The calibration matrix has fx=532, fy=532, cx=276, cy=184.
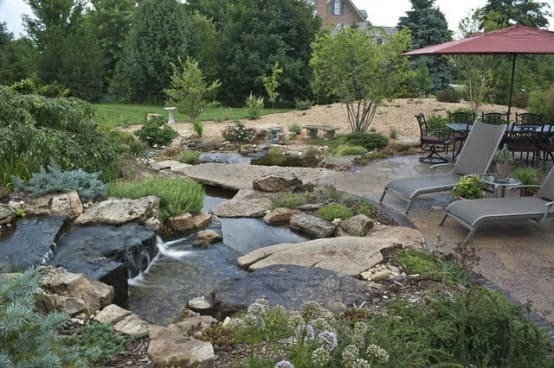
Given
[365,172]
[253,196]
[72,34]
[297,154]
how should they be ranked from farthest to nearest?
[72,34] → [297,154] → [365,172] → [253,196]

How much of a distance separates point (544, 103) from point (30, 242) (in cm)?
1141

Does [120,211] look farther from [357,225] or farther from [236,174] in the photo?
[236,174]

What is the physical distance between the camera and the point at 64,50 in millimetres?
22078

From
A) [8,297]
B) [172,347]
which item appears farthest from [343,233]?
[8,297]

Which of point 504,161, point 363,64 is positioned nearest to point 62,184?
point 504,161

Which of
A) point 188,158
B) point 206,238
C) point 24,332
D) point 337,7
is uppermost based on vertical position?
point 337,7

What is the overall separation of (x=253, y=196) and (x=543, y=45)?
185 inches

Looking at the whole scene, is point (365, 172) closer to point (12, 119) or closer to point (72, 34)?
point (12, 119)

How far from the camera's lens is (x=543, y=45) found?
7.63 m

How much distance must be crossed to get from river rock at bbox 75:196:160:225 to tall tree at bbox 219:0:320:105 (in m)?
16.3

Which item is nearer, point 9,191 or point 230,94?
point 9,191

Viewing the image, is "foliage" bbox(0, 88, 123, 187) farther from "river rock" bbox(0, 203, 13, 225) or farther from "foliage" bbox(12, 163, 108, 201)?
"river rock" bbox(0, 203, 13, 225)

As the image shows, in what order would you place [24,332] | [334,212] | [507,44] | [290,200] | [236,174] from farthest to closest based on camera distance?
[236,174]
[507,44]
[290,200]
[334,212]
[24,332]

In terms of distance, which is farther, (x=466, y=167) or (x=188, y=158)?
(x=188, y=158)
